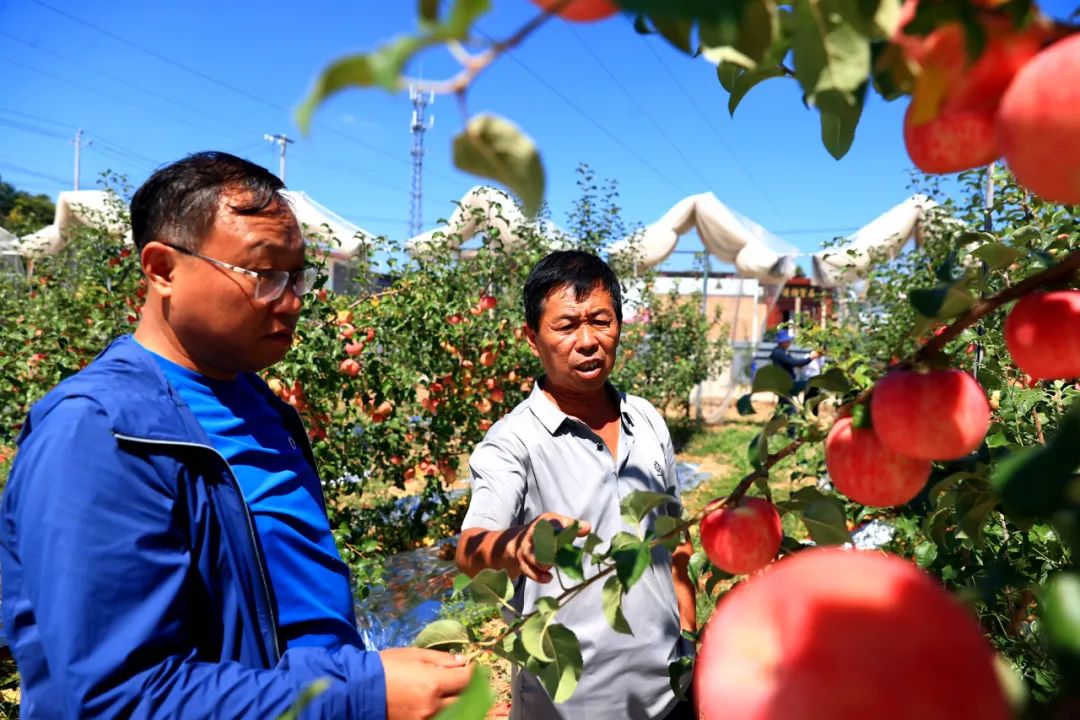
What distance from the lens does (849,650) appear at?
29 cm

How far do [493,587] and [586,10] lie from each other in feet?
2.17

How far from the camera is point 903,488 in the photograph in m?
0.56

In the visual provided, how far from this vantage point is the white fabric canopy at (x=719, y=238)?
924 cm

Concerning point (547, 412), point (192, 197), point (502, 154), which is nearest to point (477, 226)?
point (547, 412)

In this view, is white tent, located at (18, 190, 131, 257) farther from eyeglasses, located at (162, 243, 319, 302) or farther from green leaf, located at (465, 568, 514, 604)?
green leaf, located at (465, 568, 514, 604)

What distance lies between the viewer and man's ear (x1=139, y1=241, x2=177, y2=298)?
1046mm

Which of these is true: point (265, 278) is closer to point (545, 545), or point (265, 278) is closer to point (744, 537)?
point (545, 545)

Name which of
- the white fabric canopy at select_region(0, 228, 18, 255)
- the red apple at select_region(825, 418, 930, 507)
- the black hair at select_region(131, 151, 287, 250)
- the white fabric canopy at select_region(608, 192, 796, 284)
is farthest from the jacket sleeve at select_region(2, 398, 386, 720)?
the white fabric canopy at select_region(0, 228, 18, 255)

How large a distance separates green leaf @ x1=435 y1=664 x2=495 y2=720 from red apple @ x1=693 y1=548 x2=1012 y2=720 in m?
0.11

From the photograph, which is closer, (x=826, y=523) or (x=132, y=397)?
(x=826, y=523)

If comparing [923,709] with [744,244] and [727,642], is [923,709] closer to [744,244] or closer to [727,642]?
[727,642]

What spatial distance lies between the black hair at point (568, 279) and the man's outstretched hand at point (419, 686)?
94 centimetres

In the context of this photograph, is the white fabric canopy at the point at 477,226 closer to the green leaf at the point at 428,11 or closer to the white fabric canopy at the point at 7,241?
the green leaf at the point at 428,11

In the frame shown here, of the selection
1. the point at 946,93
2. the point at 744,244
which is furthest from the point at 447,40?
the point at 744,244
